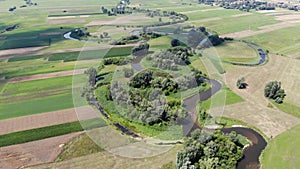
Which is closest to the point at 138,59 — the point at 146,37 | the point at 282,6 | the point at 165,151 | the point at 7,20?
the point at 146,37

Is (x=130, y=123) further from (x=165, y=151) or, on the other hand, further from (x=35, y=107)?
(x=35, y=107)

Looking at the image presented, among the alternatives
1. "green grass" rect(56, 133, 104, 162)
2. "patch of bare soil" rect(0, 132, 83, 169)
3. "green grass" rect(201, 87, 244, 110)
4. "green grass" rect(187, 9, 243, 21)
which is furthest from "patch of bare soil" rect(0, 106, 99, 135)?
"green grass" rect(187, 9, 243, 21)

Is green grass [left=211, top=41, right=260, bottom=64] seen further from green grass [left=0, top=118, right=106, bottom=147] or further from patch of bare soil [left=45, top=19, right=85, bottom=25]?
patch of bare soil [left=45, top=19, right=85, bottom=25]

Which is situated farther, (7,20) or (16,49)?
(7,20)

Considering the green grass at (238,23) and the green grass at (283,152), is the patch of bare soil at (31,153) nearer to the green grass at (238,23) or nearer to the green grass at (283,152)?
the green grass at (283,152)

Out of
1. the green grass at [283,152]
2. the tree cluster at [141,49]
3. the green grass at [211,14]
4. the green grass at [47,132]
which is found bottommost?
the green grass at [283,152]

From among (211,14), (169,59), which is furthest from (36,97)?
(211,14)

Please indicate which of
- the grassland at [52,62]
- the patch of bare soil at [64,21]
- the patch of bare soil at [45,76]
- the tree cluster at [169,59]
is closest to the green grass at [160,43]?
the grassland at [52,62]
